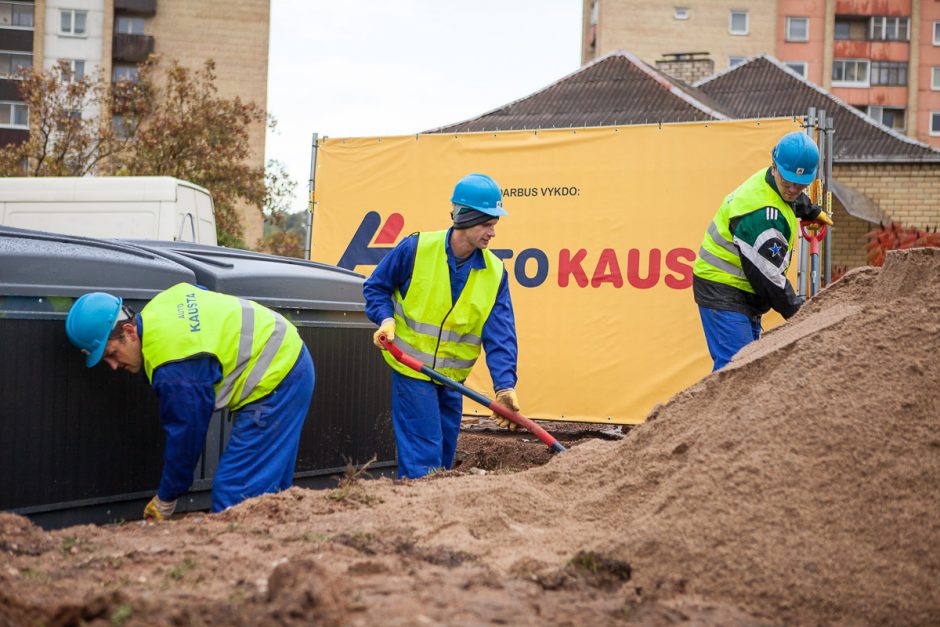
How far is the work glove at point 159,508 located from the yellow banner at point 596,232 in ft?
14.9

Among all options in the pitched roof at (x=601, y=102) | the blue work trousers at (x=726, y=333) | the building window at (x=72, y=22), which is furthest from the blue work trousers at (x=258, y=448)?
the building window at (x=72, y=22)

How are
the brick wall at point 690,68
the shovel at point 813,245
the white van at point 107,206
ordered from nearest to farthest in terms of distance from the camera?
the shovel at point 813,245 → the white van at point 107,206 → the brick wall at point 690,68

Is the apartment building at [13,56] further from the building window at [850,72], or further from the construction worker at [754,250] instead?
the construction worker at [754,250]

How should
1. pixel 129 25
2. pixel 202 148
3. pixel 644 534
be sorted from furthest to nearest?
1. pixel 129 25
2. pixel 202 148
3. pixel 644 534

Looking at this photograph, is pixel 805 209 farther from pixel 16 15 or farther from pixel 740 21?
pixel 740 21

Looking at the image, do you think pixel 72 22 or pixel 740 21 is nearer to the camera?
pixel 72 22

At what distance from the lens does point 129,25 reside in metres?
42.5

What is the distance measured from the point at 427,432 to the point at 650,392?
11.2 ft

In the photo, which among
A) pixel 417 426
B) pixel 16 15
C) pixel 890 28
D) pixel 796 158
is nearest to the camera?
pixel 417 426

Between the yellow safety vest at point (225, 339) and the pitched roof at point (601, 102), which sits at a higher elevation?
the pitched roof at point (601, 102)

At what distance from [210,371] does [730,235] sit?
10.6 feet

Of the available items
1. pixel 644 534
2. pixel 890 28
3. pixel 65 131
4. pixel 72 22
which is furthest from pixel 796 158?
pixel 890 28

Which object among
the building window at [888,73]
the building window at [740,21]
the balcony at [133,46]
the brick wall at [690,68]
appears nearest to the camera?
the brick wall at [690,68]

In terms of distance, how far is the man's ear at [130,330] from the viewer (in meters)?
4.78
